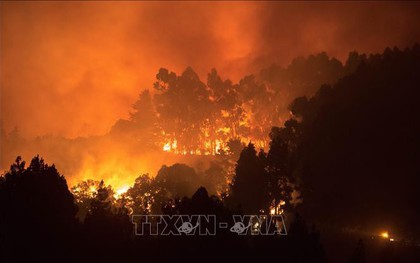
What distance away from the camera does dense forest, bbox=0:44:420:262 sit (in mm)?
23297

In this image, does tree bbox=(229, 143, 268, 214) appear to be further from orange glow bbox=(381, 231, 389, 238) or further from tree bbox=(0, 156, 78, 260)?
tree bbox=(0, 156, 78, 260)

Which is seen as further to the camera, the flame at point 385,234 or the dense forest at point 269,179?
the flame at point 385,234

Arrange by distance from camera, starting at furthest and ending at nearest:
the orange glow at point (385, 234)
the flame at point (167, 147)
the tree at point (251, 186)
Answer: the flame at point (167, 147) < the tree at point (251, 186) < the orange glow at point (385, 234)

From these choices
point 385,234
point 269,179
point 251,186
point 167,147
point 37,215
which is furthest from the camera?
point 167,147

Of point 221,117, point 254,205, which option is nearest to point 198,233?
point 254,205

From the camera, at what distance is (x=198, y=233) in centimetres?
2305

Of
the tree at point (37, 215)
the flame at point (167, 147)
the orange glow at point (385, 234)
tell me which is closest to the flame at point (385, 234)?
the orange glow at point (385, 234)

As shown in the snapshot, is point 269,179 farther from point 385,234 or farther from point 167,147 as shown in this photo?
point 167,147

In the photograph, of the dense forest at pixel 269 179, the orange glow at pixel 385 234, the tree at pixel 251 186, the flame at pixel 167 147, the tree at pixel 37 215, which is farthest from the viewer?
the flame at pixel 167 147

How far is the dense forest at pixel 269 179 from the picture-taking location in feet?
76.4

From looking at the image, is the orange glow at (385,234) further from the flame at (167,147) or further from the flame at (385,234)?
the flame at (167,147)

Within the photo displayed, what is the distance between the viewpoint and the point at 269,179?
135 feet

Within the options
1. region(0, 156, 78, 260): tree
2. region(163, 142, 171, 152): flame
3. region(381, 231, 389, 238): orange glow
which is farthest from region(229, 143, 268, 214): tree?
region(163, 142, 171, 152): flame

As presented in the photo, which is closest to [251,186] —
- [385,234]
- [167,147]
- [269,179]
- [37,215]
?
[269,179]
